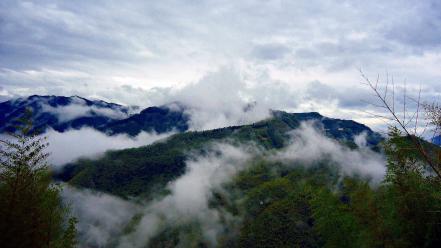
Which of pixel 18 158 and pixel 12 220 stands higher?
pixel 18 158

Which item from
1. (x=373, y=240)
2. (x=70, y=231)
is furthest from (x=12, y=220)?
(x=373, y=240)

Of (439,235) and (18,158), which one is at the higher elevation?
(18,158)

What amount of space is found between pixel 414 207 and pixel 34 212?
111ft

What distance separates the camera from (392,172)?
121ft

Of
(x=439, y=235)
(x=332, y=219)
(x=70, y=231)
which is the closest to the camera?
(x=439, y=235)

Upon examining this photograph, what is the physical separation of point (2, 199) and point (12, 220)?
5.81 feet

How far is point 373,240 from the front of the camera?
35.0 meters

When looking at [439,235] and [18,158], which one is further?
[439,235]

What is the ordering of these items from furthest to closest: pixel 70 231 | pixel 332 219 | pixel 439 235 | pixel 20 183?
1. pixel 332 219
2. pixel 70 231
3. pixel 439 235
4. pixel 20 183

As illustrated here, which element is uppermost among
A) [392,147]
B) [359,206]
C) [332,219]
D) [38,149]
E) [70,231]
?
[392,147]

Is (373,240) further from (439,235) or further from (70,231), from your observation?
(70,231)

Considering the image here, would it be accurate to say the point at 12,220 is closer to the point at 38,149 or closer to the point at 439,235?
the point at 38,149

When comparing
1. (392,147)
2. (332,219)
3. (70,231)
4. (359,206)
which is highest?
(392,147)

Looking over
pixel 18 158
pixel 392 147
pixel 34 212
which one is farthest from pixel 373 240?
pixel 18 158
